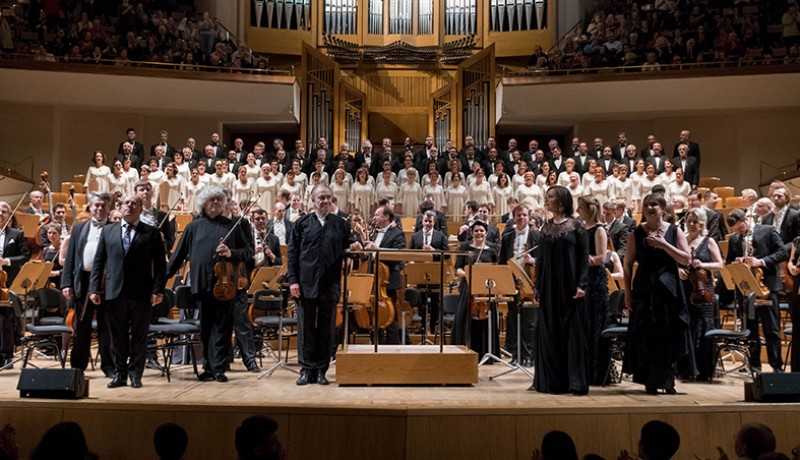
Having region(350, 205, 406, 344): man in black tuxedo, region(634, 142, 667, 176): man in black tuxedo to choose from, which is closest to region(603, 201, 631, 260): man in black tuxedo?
region(350, 205, 406, 344): man in black tuxedo

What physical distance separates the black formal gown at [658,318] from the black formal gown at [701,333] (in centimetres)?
83

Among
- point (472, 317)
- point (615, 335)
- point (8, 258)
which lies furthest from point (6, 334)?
point (615, 335)

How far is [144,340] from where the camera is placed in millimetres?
5770

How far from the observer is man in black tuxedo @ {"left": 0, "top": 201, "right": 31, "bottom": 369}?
666 cm

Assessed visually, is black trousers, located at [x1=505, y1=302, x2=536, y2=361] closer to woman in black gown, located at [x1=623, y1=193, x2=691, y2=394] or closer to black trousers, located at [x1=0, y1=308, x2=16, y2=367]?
woman in black gown, located at [x1=623, y1=193, x2=691, y2=394]

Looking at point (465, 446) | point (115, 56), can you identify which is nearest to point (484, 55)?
point (115, 56)

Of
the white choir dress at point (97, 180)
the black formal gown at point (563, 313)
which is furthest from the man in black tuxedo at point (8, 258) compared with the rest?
the white choir dress at point (97, 180)

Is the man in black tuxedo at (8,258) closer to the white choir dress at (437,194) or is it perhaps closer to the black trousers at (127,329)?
the black trousers at (127,329)

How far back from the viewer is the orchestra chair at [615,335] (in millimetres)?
5887

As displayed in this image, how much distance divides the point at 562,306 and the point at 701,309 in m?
1.49

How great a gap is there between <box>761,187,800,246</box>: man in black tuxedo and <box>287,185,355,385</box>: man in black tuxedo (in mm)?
3616

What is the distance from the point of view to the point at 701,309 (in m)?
6.38

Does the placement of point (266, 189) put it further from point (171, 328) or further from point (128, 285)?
point (128, 285)

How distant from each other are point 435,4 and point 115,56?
6.43 metres
